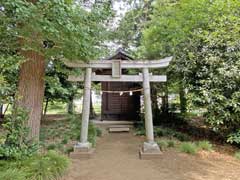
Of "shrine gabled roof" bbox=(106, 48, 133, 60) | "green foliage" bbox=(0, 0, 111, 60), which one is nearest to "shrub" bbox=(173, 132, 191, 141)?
"green foliage" bbox=(0, 0, 111, 60)

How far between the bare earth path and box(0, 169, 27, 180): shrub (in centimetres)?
112

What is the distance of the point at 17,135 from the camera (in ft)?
16.4

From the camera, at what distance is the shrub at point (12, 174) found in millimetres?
3952

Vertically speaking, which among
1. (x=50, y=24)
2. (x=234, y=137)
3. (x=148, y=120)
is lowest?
(x=234, y=137)

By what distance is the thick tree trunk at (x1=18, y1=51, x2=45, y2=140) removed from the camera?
544cm

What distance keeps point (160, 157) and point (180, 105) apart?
5322mm

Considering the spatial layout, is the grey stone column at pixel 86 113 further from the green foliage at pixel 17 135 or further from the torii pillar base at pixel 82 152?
the green foliage at pixel 17 135

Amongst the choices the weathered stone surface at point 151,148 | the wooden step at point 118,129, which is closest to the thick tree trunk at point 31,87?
the weathered stone surface at point 151,148

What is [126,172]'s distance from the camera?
17.9ft

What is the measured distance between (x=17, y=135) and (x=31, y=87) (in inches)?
45.0

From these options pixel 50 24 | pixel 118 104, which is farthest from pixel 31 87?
pixel 118 104

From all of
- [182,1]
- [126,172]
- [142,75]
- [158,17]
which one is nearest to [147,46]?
[158,17]

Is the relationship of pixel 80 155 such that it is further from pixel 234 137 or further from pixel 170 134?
pixel 234 137

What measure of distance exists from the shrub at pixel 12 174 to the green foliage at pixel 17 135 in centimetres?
69
